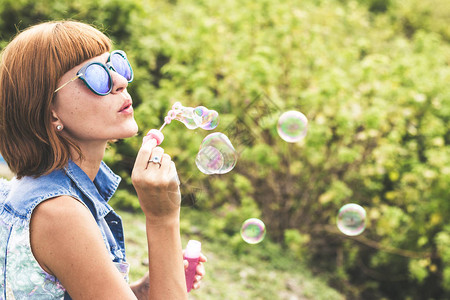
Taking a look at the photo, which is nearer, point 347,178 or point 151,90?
point 151,90

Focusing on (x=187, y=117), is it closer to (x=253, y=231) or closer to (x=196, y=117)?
(x=196, y=117)

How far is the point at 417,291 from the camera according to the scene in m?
5.25

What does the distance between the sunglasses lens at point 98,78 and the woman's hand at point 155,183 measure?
0.19 metres

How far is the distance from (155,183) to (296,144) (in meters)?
4.06

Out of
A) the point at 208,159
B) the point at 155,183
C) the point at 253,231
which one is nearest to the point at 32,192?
the point at 155,183

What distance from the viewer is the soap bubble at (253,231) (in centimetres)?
262

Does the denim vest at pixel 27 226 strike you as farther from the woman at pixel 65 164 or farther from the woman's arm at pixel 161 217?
the woman's arm at pixel 161 217

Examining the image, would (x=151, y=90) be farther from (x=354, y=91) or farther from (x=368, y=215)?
(x=368, y=215)

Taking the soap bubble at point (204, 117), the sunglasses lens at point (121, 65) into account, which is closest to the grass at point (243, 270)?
the soap bubble at point (204, 117)

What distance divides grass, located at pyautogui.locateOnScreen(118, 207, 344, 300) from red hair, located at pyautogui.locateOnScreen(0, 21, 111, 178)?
255cm

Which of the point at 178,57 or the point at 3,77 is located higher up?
the point at 178,57

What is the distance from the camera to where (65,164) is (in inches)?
48.2

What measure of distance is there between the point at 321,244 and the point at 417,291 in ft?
3.80

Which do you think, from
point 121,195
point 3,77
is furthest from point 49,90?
point 121,195
